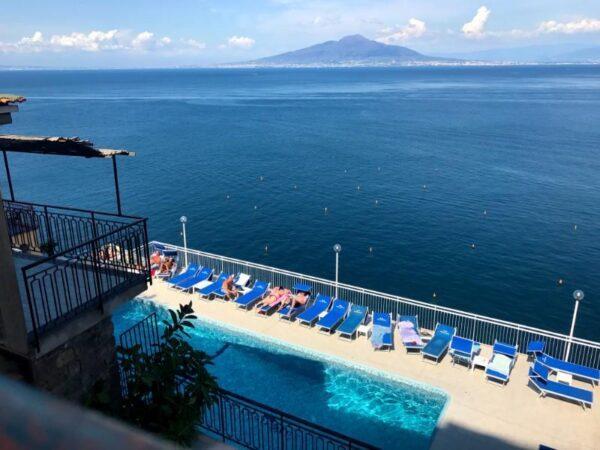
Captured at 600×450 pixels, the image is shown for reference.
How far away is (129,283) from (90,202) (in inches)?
1332

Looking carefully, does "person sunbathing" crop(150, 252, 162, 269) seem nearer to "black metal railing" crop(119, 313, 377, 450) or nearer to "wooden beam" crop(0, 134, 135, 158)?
"black metal railing" crop(119, 313, 377, 450)

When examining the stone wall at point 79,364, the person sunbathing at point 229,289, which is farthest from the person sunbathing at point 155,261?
the stone wall at point 79,364

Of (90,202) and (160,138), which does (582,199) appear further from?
(160,138)

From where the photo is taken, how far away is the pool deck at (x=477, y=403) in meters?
12.2

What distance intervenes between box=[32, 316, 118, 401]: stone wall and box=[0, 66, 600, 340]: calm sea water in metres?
19.5

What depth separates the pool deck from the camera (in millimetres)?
12164

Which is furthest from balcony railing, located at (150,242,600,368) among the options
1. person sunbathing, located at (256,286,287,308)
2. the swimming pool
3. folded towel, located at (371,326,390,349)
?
the swimming pool

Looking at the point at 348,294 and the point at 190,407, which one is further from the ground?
the point at 190,407

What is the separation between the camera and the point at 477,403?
13508 mm

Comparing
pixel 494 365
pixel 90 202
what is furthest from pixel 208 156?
pixel 494 365

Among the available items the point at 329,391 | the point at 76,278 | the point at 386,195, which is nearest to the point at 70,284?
the point at 76,278

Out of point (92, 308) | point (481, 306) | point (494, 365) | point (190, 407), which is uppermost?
point (92, 308)

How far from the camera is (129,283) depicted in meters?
8.33

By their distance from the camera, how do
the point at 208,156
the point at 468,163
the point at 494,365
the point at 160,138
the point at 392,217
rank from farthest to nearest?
1. the point at 160,138
2. the point at 208,156
3. the point at 468,163
4. the point at 392,217
5. the point at 494,365
